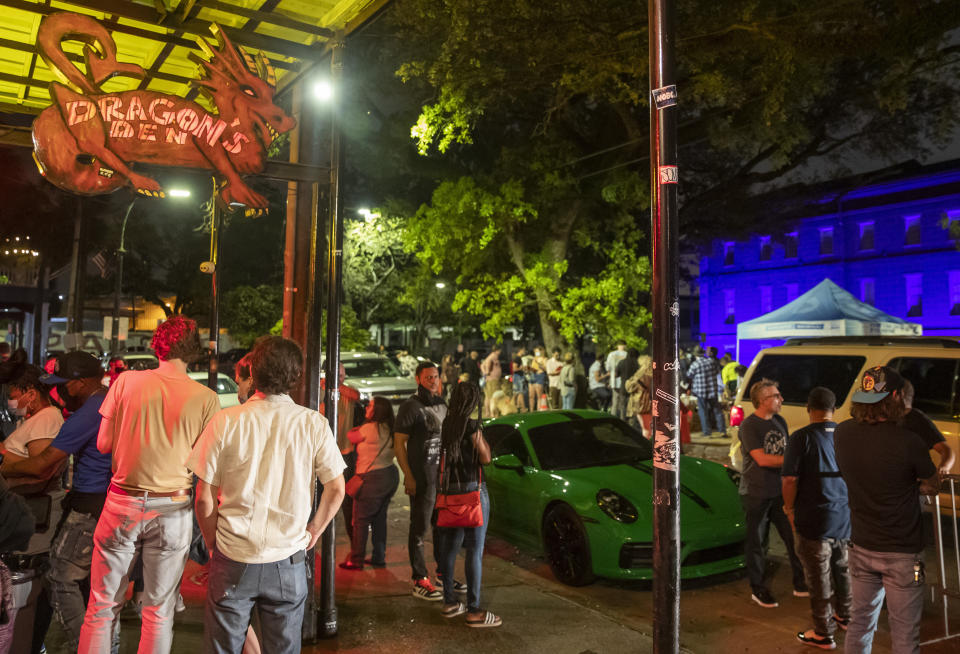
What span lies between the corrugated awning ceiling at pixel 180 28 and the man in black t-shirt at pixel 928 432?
4.21 metres

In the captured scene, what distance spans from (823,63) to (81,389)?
15.9 metres

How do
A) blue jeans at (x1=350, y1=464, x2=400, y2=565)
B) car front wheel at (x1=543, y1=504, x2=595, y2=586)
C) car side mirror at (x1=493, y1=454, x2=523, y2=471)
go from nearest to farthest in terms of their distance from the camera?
car front wheel at (x1=543, y1=504, x2=595, y2=586) → blue jeans at (x1=350, y1=464, x2=400, y2=565) → car side mirror at (x1=493, y1=454, x2=523, y2=471)

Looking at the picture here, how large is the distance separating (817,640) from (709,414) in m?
12.3

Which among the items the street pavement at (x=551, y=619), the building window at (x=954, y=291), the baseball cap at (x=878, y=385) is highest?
the building window at (x=954, y=291)

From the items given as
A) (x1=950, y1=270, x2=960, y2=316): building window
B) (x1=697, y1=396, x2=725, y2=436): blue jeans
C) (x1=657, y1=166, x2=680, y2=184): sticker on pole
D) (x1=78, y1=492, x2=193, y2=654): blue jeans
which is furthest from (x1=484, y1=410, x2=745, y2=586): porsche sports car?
(x1=950, y1=270, x2=960, y2=316): building window

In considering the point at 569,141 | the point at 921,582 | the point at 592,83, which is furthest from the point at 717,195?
the point at 921,582

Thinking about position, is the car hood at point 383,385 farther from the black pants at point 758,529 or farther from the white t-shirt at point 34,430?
the white t-shirt at point 34,430

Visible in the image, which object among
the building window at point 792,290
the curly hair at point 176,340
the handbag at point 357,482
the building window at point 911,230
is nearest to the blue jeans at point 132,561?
the curly hair at point 176,340

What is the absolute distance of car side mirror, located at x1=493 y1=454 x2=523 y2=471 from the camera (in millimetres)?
7004

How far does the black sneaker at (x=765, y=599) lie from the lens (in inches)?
229

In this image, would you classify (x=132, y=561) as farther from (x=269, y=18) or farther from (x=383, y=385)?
(x=383, y=385)

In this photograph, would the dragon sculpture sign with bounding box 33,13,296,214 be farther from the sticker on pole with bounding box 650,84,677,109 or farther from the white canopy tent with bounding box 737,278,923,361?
the white canopy tent with bounding box 737,278,923,361

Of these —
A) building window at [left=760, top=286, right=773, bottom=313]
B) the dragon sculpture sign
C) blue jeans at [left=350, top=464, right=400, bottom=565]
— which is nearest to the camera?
the dragon sculpture sign

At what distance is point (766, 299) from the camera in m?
48.1
